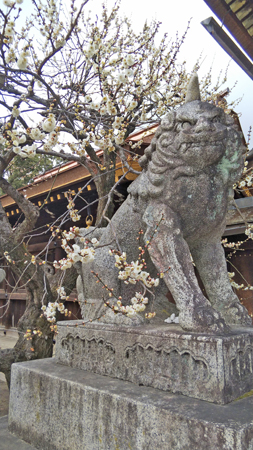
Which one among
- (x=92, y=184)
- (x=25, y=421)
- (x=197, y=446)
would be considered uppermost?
(x=92, y=184)

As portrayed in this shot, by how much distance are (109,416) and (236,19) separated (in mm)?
3592

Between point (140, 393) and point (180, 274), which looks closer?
point (140, 393)

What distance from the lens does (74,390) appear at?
2119 mm

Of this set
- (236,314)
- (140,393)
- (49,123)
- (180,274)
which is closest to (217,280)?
Answer: (236,314)

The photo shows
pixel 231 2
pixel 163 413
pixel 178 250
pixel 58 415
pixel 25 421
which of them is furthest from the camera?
pixel 231 2

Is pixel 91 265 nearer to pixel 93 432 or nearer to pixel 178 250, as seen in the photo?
pixel 178 250

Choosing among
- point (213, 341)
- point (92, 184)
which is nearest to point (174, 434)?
point (213, 341)

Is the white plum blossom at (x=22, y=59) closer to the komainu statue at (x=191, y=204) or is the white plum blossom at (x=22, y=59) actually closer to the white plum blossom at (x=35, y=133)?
the white plum blossom at (x=35, y=133)

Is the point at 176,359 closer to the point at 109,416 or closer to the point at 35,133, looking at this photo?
the point at 109,416

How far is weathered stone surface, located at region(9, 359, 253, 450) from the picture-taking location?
4.68 ft

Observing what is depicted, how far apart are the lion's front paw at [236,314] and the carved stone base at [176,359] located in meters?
0.13

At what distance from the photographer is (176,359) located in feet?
5.98

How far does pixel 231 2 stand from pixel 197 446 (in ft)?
11.2

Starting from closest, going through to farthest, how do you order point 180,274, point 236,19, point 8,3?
1. point 180,274
2. point 236,19
3. point 8,3
